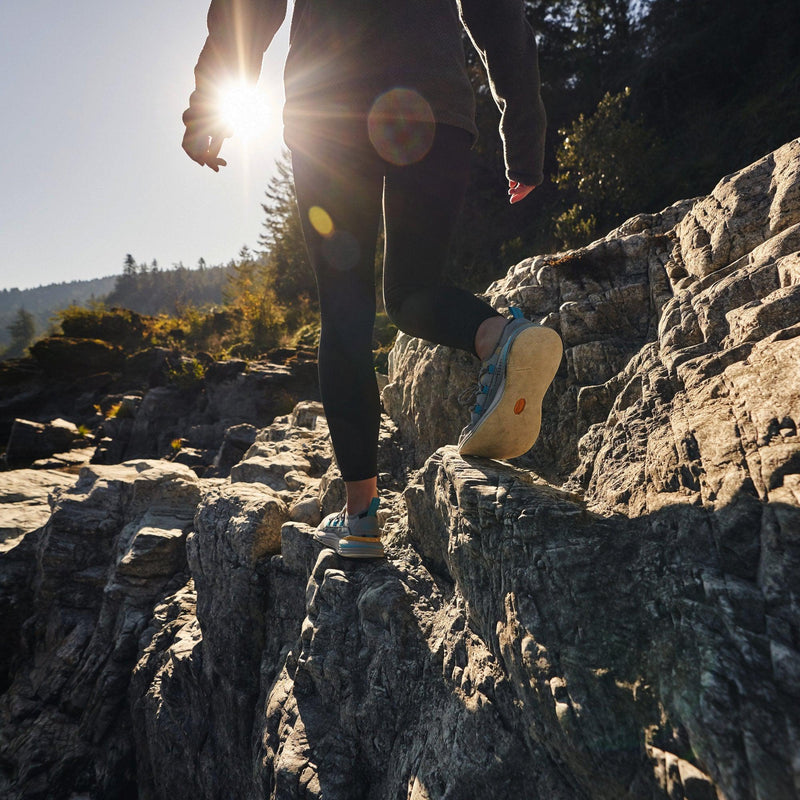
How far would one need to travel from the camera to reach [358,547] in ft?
6.02

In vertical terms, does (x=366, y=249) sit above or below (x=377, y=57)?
below

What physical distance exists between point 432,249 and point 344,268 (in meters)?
0.31

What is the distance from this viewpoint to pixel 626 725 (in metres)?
0.89

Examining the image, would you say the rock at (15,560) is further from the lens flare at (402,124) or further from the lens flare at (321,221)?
the lens flare at (402,124)

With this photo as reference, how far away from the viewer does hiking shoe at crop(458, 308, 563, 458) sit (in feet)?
4.81

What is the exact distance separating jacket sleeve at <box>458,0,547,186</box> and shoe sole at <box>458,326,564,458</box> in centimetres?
85

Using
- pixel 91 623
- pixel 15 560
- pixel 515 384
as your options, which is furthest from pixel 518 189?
pixel 15 560

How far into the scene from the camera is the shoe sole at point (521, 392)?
4.80 feet

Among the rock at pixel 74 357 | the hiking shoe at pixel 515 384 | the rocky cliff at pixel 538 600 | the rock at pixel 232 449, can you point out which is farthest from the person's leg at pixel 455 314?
the rock at pixel 74 357

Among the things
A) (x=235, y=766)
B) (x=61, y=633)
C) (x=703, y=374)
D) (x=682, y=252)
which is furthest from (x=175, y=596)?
(x=682, y=252)

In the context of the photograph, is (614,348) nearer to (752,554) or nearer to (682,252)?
(682,252)

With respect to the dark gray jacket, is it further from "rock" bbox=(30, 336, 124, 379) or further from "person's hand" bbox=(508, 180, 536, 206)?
"rock" bbox=(30, 336, 124, 379)

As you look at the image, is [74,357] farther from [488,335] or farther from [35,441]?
[488,335]

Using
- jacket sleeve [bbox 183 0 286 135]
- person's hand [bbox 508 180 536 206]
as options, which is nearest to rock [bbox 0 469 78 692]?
jacket sleeve [bbox 183 0 286 135]
